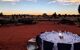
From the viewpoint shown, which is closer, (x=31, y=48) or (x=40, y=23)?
(x=31, y=48)

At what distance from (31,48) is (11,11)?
519 centimetres

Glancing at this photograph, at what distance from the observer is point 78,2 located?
463 inches

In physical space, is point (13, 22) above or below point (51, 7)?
below

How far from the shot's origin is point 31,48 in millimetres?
7031

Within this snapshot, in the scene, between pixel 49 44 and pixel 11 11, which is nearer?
pixel 49 44

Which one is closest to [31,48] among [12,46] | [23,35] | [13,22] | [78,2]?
[12,46]

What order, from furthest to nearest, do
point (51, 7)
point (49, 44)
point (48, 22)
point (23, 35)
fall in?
point (48, 22)
point (51, 7)
point (23, 35)
point (49, 44)

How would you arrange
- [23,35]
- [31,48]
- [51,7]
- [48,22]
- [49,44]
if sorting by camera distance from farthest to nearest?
[48,22], [51,7], [23,35], [31,48], [49,44]

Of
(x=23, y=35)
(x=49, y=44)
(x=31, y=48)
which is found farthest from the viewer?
(x=23, y=35)

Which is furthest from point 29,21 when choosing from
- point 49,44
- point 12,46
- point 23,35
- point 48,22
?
point 49,44

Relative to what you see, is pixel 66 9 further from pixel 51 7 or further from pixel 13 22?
pixel 13 22

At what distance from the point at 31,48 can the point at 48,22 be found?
18.3 feet

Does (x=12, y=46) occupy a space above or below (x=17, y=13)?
below

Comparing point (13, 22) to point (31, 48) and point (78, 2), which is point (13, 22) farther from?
point (31, 48)
